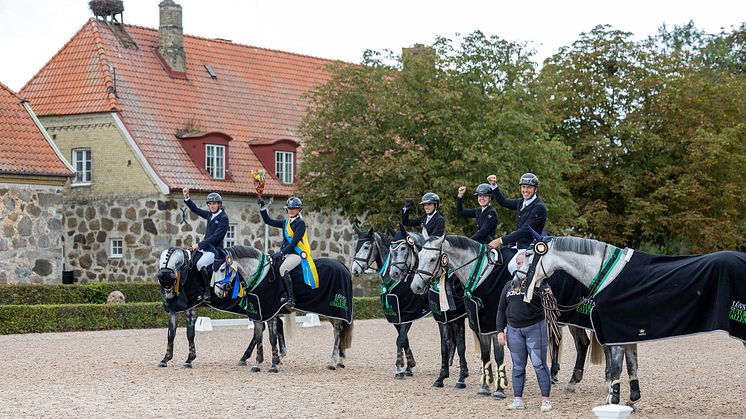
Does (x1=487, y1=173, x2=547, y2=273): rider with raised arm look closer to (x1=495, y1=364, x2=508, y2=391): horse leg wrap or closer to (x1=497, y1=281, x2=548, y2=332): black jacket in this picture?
(x1=497, y1=281, x2=548, y2=332): black jacket

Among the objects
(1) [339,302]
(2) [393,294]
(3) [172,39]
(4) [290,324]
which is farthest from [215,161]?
(2) [393,294]

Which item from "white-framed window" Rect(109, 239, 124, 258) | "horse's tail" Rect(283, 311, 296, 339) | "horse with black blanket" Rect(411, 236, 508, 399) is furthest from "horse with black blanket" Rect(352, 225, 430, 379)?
"white-framed window" Rect(109, 239, 124, 258)

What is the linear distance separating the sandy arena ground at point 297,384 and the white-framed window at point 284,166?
12572 mm

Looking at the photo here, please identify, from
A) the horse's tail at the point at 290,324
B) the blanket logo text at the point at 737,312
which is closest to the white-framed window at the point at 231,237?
the horse's tail at the point at 290,324

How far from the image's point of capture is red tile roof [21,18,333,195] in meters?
31.0

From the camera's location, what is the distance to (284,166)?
33.8 metres

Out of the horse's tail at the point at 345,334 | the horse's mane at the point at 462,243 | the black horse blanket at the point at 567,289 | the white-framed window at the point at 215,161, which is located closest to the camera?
the black horse blanket at the point at 567,289

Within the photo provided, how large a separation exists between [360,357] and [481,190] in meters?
5.00

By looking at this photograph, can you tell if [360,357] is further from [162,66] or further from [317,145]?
[162,66]

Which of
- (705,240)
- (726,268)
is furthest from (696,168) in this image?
(726,268)

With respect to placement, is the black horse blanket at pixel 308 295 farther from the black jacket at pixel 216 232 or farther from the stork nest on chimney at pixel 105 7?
the stork nest on chimney at pixel 105 7

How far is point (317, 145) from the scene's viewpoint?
29875 millimetres

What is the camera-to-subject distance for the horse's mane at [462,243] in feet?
43.5

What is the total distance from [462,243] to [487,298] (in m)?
0.69
